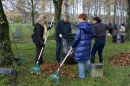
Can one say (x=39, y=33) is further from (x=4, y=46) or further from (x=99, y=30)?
(x=99, y=30)

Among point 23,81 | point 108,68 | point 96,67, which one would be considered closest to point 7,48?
point 23,81

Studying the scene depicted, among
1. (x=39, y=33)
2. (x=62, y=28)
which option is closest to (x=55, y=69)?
(x=39, y=33)

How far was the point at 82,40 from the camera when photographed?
618 cm

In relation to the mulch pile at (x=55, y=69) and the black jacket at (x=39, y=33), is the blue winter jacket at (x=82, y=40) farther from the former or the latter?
the black jacket at (x=39, y=33)

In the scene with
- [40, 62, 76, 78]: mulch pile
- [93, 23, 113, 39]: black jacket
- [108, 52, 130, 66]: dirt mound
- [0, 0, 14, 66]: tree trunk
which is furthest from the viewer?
[108, 52, 130, 66]: dirt mound

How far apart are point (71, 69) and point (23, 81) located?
197cm

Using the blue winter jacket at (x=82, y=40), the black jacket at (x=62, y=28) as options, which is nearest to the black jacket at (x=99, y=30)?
the black jacket at (x=62, y=28)

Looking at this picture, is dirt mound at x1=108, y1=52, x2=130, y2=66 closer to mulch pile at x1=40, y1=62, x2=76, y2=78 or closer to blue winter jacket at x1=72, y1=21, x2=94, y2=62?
mulch pile at x1=40, y1=62, x2=76, y2=78

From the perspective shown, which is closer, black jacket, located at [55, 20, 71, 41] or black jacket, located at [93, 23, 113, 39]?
black jacket, located at [93, 23, 113, 39]

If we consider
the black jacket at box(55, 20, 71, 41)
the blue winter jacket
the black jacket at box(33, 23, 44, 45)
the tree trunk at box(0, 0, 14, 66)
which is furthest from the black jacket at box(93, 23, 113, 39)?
the tree trunk at box(0, 0, 14, 66)

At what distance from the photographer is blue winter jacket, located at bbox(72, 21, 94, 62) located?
20.1ft

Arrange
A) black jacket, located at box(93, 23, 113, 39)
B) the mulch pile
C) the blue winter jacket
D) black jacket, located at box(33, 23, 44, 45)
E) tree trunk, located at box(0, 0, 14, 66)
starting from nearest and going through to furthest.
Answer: the blue winter jacket → the mulch pile → black jacket, located at box(33, 23, 44, 45) → tree trunk, located at box(0, 0, 14, 66) → black jacket, located at box(93, 23, 113, 39)

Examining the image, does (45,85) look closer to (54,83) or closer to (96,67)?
(54,83)

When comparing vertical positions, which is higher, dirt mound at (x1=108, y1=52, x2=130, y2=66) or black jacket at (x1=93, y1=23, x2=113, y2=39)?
black jacket at (x1=93, y1=23, x2=113, y2=39)
